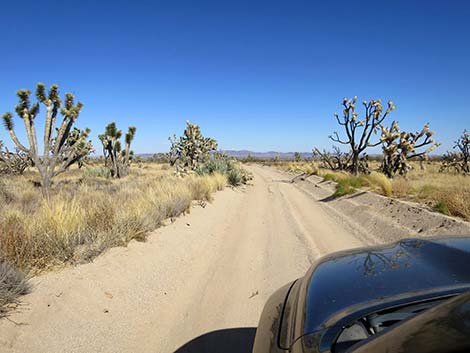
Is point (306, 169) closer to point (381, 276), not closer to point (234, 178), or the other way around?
point (234, 178)

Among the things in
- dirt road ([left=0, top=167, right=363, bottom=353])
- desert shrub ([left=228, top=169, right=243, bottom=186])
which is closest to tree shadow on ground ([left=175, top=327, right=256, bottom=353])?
dirt road ([left=0, top=167, right=363, bottom=353])

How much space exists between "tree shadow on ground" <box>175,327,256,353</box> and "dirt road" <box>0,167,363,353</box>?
1cm

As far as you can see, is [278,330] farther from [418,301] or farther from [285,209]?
[285,209]

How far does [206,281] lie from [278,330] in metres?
3.49

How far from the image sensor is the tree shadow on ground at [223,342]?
11.4 ft

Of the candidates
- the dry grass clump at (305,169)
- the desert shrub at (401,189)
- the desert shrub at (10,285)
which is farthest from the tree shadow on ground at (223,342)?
the dry grass clump at (305,169)

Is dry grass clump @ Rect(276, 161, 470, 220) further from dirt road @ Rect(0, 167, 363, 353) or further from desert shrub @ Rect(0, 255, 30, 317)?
desert shrub @ Rect(0, 255, 30, 317)

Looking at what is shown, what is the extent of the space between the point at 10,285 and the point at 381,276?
4.09m

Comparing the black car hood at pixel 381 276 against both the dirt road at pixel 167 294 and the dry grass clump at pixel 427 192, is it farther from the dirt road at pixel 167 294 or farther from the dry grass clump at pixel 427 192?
the dry grass clump at pixel 427 192

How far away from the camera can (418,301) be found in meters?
1.74

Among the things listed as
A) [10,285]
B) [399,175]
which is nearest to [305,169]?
[399,175]

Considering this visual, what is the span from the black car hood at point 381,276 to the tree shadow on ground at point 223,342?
1572 mm

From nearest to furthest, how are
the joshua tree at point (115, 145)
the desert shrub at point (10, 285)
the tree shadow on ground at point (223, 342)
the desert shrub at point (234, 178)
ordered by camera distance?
1. the tree shadow on ground at point (223, 342)
2. the desert shrub at point (10, 285)
3. the desert shrub at point (234, 178)
4. the joshua tree at point (115, 145)

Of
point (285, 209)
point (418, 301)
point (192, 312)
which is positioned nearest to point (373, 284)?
point (418, 301)
